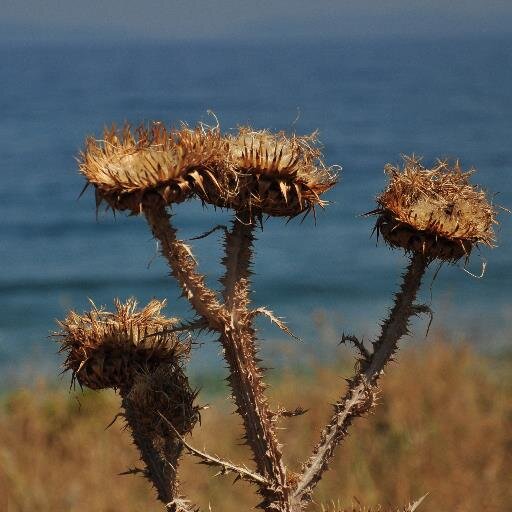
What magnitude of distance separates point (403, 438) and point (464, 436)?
2.68 feet

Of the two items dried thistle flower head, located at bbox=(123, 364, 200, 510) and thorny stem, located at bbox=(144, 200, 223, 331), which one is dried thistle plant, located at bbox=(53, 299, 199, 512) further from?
thorny stem, located at bbox=(144, 200, 223, 331)

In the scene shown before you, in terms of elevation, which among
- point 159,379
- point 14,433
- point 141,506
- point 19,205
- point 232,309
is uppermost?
point 232,309

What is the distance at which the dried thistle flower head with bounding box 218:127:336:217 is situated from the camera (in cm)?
333

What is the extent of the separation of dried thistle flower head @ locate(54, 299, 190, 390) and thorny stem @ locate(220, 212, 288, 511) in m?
0.54

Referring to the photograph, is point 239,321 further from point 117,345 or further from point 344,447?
point 344,447

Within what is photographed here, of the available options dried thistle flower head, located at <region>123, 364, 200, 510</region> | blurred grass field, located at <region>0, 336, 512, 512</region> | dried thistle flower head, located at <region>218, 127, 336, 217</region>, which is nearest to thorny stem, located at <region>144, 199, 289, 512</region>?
dried thistle flower head, located at <region>218, 127, 336, 217</region>

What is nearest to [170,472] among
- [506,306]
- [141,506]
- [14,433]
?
[141,506]

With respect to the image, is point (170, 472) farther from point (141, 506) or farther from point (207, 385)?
point (207, 385)

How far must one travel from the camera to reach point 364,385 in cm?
354

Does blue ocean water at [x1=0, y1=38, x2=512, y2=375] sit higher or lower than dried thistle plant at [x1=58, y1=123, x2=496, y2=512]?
lower

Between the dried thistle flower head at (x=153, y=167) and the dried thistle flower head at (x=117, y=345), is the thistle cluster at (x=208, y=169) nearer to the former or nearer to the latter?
the dried thistle flower head at (x=153, y=167)

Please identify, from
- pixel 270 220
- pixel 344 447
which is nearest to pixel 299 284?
pixel 270 220

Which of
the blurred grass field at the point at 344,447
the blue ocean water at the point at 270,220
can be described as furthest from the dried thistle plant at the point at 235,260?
the blurred grass field at the point at 344,447

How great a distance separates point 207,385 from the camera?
22000mm
